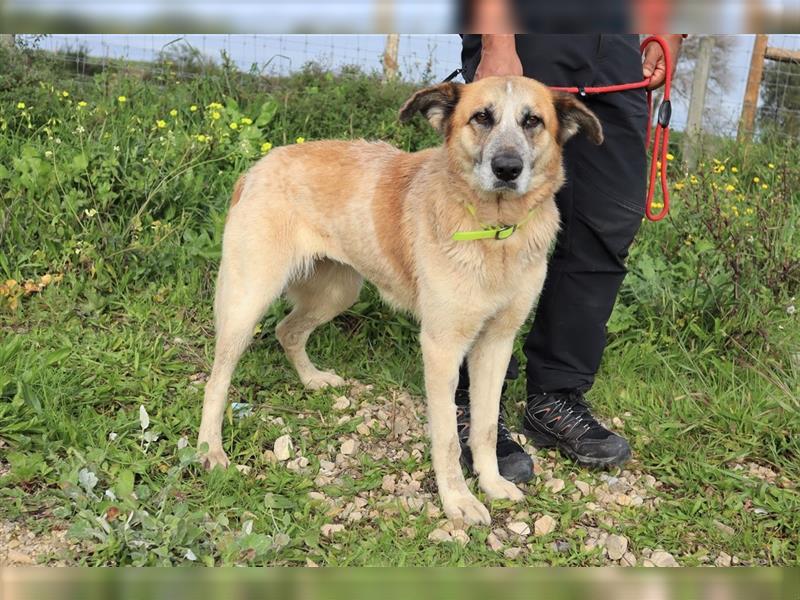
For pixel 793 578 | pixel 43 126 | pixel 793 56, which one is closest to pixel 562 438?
pixel 793 578

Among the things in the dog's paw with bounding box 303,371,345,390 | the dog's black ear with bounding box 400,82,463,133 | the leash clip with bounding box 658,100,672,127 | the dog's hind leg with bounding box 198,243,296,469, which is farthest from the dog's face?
the dog's paw with bounding box 303,371,345,390

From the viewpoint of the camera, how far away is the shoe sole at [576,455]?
9.92 ft

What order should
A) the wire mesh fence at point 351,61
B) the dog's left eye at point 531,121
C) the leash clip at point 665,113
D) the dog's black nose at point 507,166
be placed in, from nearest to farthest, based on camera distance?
the dog's black nose at point 507,166, the dog's left eye at point 531,121, the leash clip at point 665,113, the wire mesh fence at point 351,61

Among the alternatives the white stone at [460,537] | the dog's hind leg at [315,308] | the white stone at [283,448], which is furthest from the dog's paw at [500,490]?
the dog's hind leg at [315,308]

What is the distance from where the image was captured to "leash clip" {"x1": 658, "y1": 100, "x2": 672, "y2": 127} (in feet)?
9.74

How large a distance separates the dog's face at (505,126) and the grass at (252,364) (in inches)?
47.9

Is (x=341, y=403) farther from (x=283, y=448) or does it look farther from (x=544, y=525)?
(x=544, y=525)

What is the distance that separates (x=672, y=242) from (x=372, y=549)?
2796mm

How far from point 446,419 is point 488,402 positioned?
0.77 ft

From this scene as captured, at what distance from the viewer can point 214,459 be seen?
2.96 m

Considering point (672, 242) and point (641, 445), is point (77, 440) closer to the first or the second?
point (641, 445)

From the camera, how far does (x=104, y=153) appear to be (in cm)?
442

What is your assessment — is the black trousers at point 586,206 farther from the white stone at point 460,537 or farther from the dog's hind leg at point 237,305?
the dog's hind leg at point 237,305

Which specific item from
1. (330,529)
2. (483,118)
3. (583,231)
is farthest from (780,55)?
(330,529)
